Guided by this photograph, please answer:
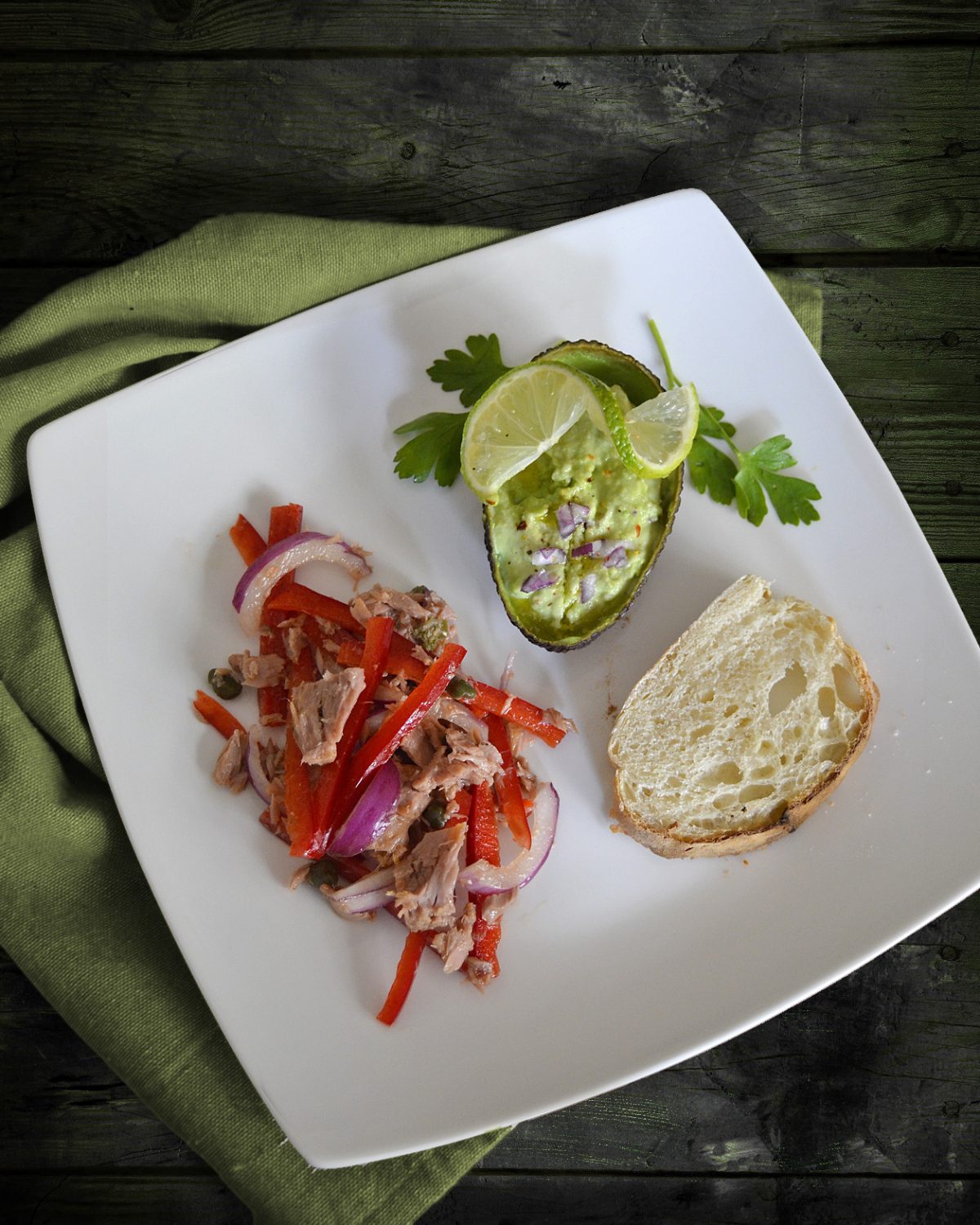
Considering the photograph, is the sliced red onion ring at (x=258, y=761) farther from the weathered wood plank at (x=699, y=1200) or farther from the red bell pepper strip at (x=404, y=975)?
the weathered wood plank at (x=699, y=1200)

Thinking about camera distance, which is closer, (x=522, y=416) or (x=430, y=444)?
(x=522, y=416)

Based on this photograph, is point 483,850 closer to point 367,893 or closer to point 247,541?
point 367,893

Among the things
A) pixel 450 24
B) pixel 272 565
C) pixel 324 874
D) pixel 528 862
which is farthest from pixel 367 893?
pixel 450 24

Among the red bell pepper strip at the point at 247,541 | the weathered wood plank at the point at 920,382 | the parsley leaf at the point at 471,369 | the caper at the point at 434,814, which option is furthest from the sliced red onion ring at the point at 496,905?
the weathered wood plank at the point at 920,382

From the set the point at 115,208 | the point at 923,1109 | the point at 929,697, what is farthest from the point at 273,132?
the point at 923,1109

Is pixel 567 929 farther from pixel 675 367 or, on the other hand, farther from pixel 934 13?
pixel 934 13
